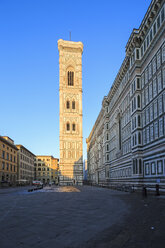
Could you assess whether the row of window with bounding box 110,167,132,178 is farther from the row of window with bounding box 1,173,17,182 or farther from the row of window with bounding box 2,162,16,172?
the row of window with bounding box 2,162,16,172

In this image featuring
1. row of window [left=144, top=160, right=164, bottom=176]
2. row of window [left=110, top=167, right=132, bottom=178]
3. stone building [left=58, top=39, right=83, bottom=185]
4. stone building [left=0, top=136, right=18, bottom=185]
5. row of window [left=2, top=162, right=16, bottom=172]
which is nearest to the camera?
row of window [left=144, top=160, right=164, bottom=176]

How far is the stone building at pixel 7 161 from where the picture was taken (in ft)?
267

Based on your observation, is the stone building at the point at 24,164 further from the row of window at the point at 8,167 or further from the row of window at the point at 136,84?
the row of window at the point at 136,84

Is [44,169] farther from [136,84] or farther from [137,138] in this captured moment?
[136,84]

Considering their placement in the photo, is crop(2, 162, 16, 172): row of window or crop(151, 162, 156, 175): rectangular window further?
crop(2, 162, 16, 172): row of window

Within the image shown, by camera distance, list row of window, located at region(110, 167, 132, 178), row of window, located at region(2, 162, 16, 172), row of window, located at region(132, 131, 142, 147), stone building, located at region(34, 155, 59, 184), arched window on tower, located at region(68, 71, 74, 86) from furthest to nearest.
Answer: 1. stone building, located at region(34, 155, 59, 184)
2. arched window on tower, located at region(68, 71, 74, 86)
3. row of window, located at region(2, 162, 16, 172)
4. row of window, located at region(110, 167, 132, 178)
5. row of window, located at region(132, 131, 142, 147)

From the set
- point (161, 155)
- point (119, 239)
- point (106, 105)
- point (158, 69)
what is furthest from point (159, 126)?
point (106, 105)

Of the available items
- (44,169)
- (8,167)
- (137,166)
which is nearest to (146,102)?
(137,166)

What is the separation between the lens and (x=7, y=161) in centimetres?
8781

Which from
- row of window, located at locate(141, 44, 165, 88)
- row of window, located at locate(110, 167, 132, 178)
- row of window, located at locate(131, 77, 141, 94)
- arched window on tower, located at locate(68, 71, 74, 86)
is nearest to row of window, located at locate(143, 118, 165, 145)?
row of window, located at locate(141, 44, 165, 88)

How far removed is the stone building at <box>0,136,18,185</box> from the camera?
3199 inches

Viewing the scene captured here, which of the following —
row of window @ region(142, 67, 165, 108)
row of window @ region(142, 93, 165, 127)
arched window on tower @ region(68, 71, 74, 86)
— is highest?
arched window on tower @ region(68, 71, 74, 86)

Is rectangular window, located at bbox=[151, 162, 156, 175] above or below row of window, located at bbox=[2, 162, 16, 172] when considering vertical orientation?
above

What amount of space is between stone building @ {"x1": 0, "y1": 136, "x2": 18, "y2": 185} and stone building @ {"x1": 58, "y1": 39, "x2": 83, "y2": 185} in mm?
17943
